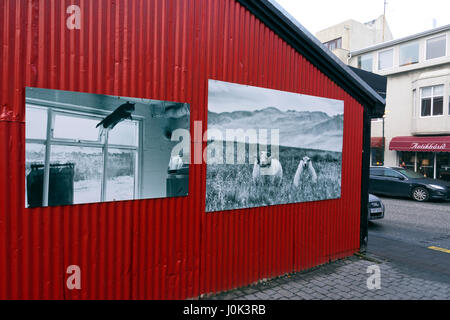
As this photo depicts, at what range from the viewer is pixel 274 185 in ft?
17.7

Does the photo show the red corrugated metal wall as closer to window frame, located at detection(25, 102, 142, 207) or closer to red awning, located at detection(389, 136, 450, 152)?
window frame, located at detection(25, 102, 142, 207)

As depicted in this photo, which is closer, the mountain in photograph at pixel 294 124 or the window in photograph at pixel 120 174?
the window in photograph at pixel 120 174

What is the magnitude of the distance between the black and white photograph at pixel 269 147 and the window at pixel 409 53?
2157cm

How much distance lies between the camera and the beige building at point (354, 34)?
33781mm

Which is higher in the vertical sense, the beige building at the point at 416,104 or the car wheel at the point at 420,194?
the beige building at the point at 416,104

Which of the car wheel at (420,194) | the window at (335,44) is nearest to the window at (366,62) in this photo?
the window at (335,44)

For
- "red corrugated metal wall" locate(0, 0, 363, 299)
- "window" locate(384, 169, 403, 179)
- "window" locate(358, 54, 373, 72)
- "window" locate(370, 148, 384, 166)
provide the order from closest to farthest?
1. "red corrugated metal wall" locate(0, 0, 363, 299)
2. "window" locate(384, 169, 403, 179)
3. "window" locate(370, 148, 384, 166)
4. "window" locate(358, 54, 373, 72)

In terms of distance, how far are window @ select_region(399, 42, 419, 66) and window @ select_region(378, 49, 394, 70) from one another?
82 centimetres

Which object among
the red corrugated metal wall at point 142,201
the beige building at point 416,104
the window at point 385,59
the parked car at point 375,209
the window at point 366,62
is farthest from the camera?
the window at point 366,62

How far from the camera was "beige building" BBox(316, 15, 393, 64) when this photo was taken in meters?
33.8

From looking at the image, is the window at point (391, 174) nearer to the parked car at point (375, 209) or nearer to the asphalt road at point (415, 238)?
the asphalt road at point (415, 238)

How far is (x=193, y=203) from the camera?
4.52 metres

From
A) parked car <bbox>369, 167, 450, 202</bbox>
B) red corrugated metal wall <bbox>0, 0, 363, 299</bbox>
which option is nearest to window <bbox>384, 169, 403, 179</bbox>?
parked car <bbox>369, 167, 450, 202</bbox>
